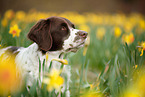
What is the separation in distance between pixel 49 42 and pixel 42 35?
11 cm

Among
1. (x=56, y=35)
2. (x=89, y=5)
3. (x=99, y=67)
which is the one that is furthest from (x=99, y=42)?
(x=89, y=5)

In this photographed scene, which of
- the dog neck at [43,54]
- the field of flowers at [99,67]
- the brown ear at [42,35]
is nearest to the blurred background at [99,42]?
the field of flowers at [99,67]

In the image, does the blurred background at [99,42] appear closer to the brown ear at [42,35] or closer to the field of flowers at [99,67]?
the field of flowers at [99,67]

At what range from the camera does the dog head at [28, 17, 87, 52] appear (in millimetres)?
1669

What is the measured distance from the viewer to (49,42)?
166cm

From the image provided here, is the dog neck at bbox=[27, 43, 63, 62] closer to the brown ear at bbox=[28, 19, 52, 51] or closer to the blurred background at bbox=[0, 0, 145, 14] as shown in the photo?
the brown ear at bbox=[28, 19, 52, 51]

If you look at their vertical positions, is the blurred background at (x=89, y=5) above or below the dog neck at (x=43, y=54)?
above

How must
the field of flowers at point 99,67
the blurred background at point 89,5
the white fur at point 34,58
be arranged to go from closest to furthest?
1. the field of flowers at point 99,67
2. the white fur at point 34,58
3. the blurred background at point 89,5

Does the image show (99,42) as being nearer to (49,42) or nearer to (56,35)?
(56,35)

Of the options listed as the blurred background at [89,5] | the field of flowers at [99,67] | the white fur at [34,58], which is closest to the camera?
the field of flowers at [99,67]

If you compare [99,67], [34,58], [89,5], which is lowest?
[99,67]

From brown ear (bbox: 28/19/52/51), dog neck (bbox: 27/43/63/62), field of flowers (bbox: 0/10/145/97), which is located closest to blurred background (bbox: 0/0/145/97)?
field of flowers (bbox: 0/10/145/97)

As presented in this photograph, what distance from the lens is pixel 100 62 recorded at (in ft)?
10.4

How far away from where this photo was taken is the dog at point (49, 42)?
1639 mm
